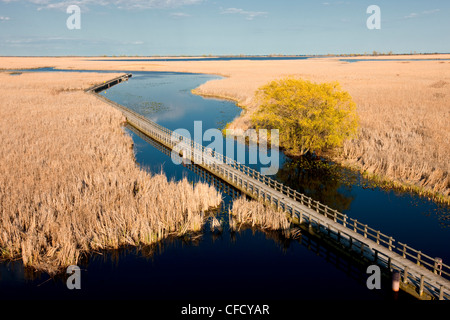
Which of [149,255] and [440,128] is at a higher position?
[440,128]

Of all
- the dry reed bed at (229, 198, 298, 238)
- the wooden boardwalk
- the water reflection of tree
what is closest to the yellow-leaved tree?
the water reflection of tree

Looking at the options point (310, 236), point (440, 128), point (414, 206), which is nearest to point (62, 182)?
point (310, 236)

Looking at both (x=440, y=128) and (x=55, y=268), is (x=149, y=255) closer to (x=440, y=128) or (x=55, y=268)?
(x=55, y=268)

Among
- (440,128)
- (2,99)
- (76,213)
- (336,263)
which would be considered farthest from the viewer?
(2,99)

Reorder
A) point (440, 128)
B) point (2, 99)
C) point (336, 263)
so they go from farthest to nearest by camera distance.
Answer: point (2, 99) < point (440, 128) < point (336, 263)

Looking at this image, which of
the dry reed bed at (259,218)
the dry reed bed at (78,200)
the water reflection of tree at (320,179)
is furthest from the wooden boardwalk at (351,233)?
the dry reed bed at (78,200)

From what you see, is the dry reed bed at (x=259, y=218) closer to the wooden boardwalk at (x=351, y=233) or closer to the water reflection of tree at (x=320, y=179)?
the wooden boardwalk at (x=351, y=233)
